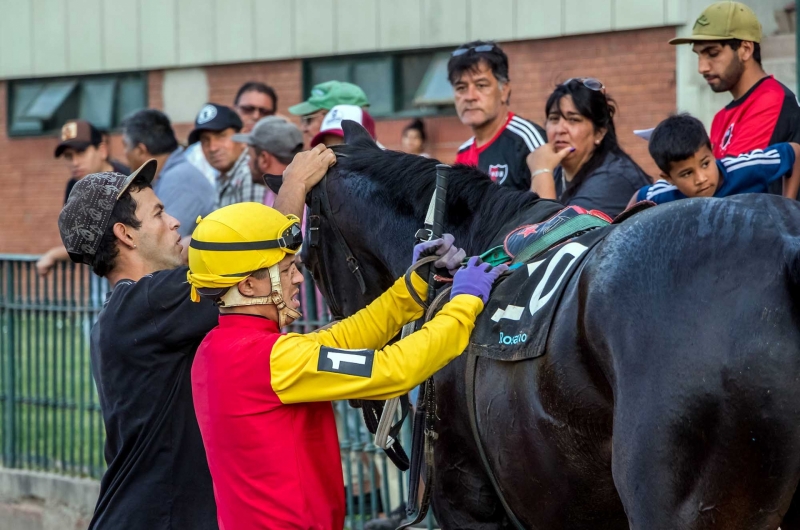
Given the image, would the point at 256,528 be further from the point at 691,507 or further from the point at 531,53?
the point at 531,53

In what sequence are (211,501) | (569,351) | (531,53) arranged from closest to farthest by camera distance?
(569,351), (211,501), (531,53)

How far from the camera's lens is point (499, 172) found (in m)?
5.13

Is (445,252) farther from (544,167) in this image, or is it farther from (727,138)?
(727,138)

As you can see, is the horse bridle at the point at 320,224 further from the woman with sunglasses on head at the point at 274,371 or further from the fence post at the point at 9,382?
the fence post at the point at 9,382

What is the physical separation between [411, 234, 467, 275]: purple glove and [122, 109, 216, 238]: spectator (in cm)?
335

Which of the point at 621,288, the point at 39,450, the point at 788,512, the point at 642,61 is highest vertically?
the point at 642,61

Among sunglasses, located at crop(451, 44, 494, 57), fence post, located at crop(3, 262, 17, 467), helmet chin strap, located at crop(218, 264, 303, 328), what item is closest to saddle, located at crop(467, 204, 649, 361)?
helmet chin strap, located at crop(218, 264, 303, 328)

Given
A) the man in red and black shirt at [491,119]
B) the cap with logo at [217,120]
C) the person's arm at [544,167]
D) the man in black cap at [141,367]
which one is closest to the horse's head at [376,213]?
the man in black cap at [141,367]

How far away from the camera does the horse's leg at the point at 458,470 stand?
3.31 m

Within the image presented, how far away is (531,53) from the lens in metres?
11.0

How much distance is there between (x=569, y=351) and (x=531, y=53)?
8.71 meters

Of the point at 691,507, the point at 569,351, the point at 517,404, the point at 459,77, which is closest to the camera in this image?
the point at 691,507

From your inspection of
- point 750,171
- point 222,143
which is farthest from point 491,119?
point 222,143

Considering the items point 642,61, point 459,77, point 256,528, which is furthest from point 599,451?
point 642,61
